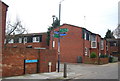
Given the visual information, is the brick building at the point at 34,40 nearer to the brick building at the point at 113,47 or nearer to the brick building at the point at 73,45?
the brick building at the point at 73,45

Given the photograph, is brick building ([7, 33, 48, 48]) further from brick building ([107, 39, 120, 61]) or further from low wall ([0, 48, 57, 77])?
low wall ([0, 48, 57, 77])

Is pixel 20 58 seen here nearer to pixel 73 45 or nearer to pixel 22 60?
pixel 22 60

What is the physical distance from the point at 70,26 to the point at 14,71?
20.5 metres

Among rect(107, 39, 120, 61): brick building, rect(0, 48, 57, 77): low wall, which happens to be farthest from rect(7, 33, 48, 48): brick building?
rect(0, 48, 57, 77): low wall

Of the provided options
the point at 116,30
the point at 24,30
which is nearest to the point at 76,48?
the point at 24,30

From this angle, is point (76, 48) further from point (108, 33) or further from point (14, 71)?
point (108, 33)

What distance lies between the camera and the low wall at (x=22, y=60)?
1149cm

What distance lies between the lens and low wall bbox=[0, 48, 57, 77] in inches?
453

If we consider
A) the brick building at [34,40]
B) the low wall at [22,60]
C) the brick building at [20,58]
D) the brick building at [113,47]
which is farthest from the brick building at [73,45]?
the brick building at [113,47]

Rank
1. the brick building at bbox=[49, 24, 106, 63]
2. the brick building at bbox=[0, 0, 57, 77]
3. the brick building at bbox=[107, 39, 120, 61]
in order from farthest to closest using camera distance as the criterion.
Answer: the brick building at bbox=[107, 39, 120, 61], the brick building at bbox=[49, 24, 106, 63], the brick building at bbox=[0, 0, 57, 77]

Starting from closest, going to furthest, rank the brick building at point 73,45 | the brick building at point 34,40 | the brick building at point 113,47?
the brick building at point 73,45 < the brick building at point 34,40 < the brick building at point 113,47

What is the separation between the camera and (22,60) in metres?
12.6

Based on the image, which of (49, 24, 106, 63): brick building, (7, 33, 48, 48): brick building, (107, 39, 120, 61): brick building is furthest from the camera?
(107, 39, 120, 61): brick building

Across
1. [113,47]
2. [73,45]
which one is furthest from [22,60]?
[113,47]
